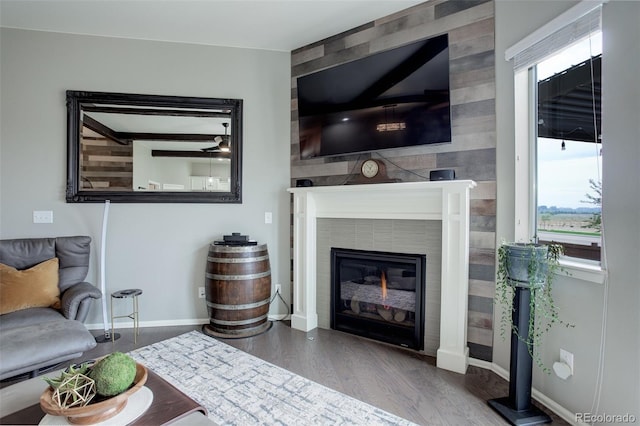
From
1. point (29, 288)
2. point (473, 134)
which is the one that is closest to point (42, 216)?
point (29, 288)

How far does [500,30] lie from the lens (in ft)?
6.91

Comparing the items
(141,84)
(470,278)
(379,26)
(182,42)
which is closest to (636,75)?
(470,278)

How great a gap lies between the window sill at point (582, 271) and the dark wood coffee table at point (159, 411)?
185 centimetres

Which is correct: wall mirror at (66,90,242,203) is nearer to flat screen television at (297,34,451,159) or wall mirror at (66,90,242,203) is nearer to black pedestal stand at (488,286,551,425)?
flat screen television at (297,34,451,159)

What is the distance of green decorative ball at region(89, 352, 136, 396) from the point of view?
1.01 m

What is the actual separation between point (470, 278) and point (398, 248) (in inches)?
22.0

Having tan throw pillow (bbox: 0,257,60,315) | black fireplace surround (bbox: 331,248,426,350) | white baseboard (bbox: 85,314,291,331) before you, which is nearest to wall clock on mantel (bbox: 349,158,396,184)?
black fireplace surround (bbox: 331,248,426,350)

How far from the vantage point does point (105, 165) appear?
2.89 metres

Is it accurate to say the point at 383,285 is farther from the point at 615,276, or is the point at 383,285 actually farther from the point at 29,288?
the point at 29,288

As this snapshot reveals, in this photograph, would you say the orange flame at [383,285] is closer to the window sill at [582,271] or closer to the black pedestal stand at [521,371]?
the black pedestal stand at [521,371]

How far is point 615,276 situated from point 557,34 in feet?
4.37

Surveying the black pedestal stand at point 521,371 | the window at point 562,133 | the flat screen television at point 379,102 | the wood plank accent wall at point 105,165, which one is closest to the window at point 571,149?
the window at point 562,133

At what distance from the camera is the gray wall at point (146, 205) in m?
2.78

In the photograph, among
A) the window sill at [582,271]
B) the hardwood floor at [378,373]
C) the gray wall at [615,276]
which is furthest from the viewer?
the hardwood floor at [378,373]
